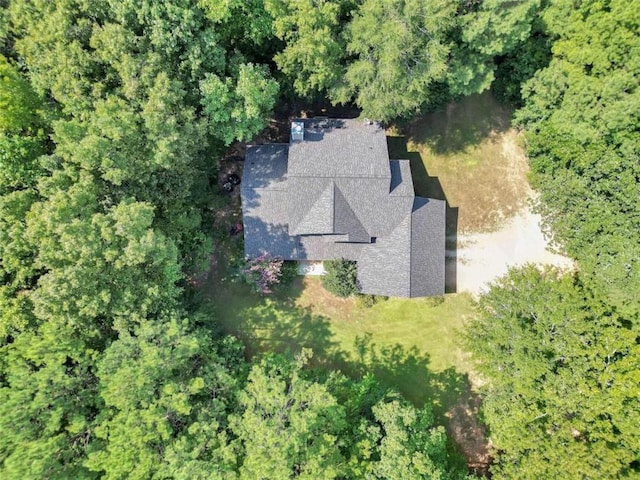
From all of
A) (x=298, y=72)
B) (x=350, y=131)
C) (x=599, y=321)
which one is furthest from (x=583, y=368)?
(x=298, y=72)

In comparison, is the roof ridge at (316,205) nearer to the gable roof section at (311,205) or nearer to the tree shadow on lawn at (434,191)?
the gable roof section at (311,205)

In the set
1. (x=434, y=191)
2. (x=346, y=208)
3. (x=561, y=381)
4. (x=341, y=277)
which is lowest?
(x=561, y=381)

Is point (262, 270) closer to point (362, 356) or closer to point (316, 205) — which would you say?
point (316, 205)

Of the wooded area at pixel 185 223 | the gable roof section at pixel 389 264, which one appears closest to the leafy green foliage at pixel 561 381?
the wooded area at pixel 185 223

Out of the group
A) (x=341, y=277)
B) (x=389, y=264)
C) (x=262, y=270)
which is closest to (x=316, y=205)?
(x=341, y=277)

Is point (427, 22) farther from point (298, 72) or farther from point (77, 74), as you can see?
point (77, 74)

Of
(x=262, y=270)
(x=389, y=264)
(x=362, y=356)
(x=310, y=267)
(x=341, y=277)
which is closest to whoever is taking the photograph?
(x=389, y=264)
